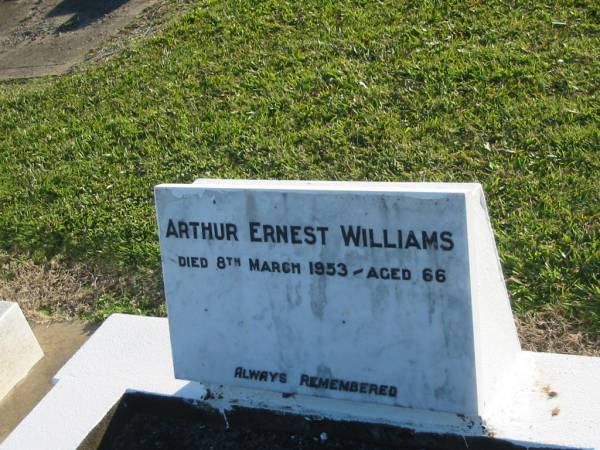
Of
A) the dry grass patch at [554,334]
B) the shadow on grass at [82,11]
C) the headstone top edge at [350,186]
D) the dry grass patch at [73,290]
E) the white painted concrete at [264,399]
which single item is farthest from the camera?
the shadow on grass at [82,11]

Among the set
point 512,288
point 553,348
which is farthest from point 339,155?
point 553,348

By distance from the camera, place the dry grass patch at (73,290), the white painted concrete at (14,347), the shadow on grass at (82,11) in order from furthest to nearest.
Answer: the shadow on grass at (82,11)
the dry grass patch at (73,290)
the white painted concrete at (14,347)

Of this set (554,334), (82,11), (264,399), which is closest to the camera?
(264,399)

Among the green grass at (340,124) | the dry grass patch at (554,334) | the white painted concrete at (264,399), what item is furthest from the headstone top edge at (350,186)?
the green grass at (340,124)

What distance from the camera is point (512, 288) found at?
13.1 feet

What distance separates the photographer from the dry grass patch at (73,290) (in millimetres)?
4566

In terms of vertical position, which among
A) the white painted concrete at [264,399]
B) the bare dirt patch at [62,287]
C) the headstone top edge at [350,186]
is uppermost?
the headstone top edge at [350,186]

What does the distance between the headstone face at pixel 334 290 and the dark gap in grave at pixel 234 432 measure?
0.36ft

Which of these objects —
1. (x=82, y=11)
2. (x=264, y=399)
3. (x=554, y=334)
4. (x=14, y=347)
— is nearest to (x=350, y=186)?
(x=264, y=399)

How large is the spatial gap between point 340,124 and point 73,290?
201 cm

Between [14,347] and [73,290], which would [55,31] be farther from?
[14,347]

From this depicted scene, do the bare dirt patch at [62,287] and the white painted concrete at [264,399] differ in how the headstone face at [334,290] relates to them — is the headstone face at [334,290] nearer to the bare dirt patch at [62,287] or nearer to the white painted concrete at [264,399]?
the white painted concrete at [264,399]

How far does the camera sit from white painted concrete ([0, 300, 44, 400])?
163 inches

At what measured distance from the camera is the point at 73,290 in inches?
189
